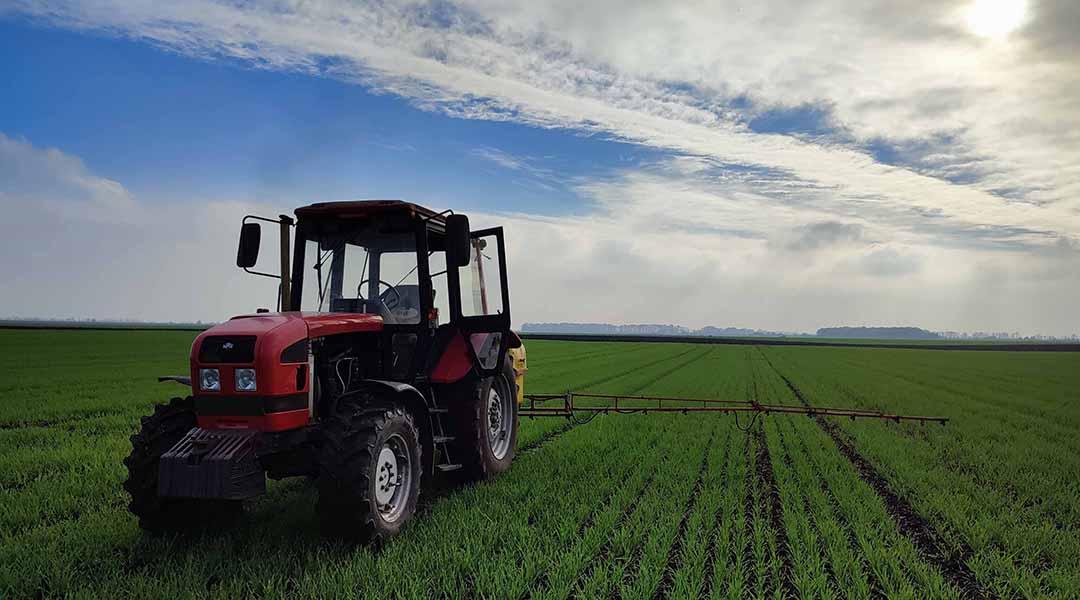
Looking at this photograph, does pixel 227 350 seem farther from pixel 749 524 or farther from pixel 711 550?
pixel 749 524

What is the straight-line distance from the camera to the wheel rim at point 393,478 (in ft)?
16.6

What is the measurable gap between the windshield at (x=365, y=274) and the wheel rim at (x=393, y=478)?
4.83 feet

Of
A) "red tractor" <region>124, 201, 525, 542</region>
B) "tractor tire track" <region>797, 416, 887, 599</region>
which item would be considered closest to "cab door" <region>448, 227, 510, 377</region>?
"red tractor" <region>124, 201, 525, 542</region>

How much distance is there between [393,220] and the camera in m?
6.32

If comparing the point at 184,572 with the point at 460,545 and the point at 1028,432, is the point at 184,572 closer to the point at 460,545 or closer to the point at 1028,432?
the point at 460,545

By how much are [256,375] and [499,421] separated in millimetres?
3397

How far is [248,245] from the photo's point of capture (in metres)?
5.78

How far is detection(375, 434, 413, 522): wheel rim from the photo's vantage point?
5.05m

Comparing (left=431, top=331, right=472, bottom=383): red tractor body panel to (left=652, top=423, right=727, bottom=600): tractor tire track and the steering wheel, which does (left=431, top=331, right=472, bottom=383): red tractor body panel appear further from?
(left=652, top=423, right=727, bottom=600): tractor tire track

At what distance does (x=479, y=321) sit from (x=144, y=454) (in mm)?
3115

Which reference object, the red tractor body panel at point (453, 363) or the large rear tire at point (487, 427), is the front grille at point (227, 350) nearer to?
the red tractor body panel at point (453, 363)

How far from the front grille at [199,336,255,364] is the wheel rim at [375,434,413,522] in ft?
3.78

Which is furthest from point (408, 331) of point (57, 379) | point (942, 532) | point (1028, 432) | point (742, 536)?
point (57, 379)

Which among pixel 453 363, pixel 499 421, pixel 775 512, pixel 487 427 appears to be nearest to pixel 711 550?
pixel 775 512
